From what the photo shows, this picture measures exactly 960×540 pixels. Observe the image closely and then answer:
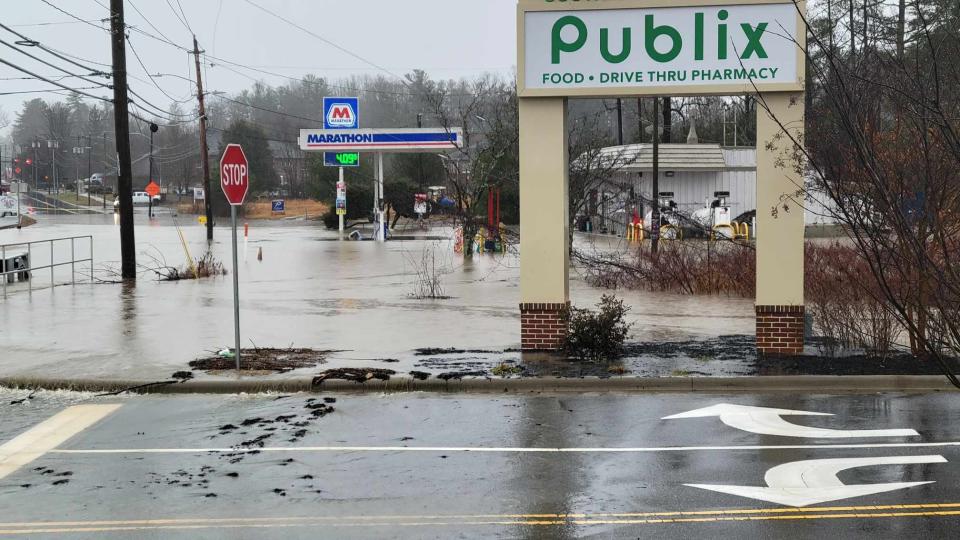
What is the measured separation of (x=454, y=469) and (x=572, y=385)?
387cm

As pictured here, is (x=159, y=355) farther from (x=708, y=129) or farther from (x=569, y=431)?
(x=708, y=129)

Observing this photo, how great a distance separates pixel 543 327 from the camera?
13828 millimetres

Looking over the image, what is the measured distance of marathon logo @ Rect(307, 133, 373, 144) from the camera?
47.2m

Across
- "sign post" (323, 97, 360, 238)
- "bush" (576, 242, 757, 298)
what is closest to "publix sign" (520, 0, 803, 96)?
"bush" (576, 242, 757, 298)

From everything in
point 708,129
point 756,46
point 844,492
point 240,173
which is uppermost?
point 708,129

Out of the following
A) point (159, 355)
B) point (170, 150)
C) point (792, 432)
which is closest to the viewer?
point (792, 432)

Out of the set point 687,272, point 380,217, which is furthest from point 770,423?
point 380,217

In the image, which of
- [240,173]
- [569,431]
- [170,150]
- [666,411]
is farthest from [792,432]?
[170,150]

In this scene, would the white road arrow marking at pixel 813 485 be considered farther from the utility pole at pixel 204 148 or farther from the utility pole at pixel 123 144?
the utility pole at pixel 204 148

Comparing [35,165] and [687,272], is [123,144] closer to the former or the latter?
[687,272]

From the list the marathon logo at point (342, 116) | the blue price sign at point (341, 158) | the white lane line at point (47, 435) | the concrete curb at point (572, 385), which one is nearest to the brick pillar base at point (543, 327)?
the concrete curb at point (572, 385)

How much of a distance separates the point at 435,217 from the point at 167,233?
20.3 m

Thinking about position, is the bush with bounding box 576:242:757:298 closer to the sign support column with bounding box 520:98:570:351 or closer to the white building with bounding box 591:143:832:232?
the sign support column with bounding box 520:98:570:351

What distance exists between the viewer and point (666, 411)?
1045 cm
